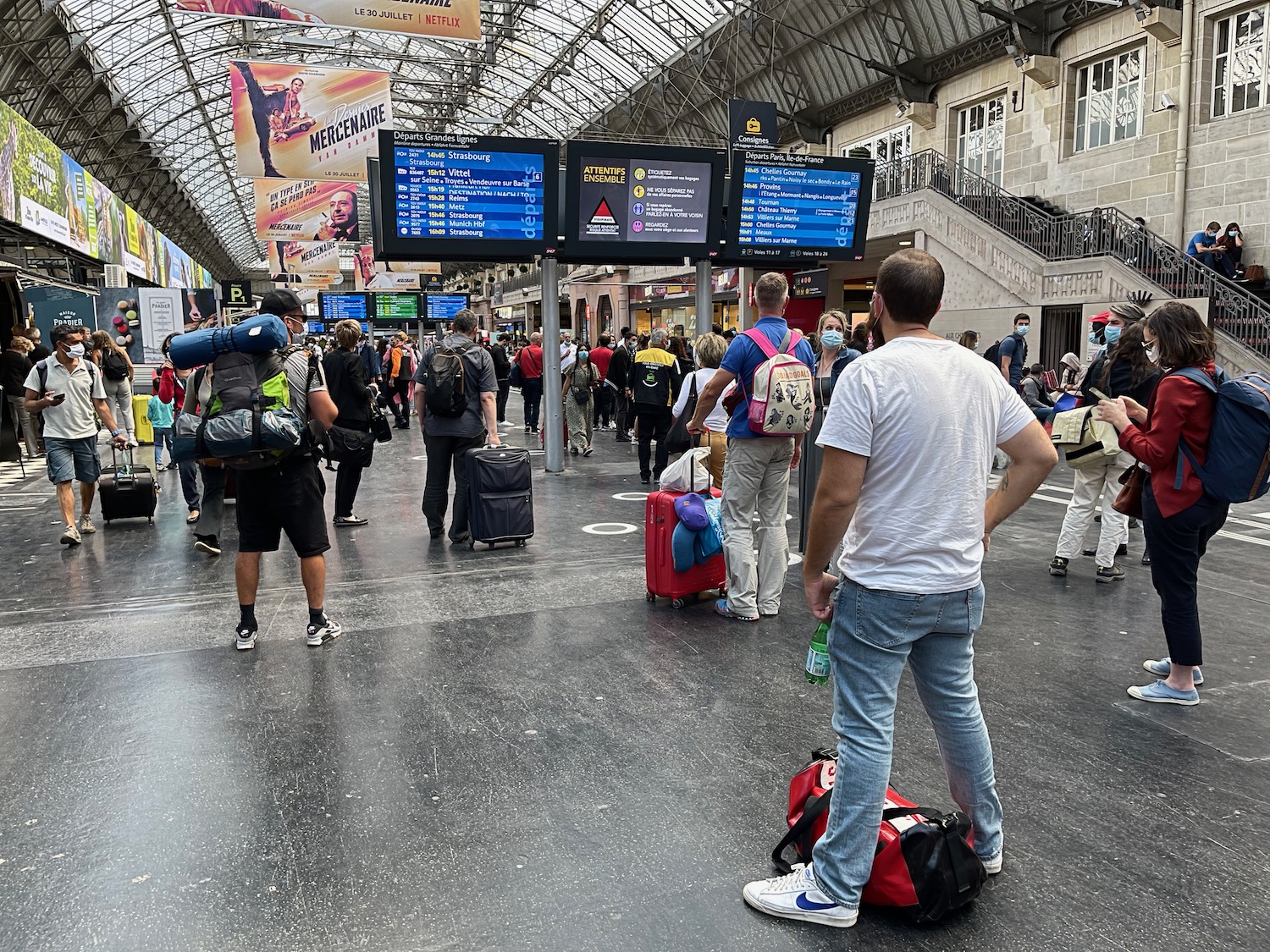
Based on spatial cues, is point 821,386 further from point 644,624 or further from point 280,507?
point 280,507

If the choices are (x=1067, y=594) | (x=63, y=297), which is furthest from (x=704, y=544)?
(x=63, y=297)

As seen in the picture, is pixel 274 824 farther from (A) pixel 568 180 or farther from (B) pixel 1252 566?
(A) pixel 568 180

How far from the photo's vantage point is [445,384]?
7.71 metres

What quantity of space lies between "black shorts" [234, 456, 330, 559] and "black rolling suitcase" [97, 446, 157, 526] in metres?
4.60

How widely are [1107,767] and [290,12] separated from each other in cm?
1339

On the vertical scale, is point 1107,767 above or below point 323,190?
below

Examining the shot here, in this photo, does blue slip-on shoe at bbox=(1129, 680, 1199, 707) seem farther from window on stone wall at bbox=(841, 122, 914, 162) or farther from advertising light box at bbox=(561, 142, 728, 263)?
window on stone wall at bbox=(841, 122, 914, 162)

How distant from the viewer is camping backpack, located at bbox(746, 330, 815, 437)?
5.35 m

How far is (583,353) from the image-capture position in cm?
1509

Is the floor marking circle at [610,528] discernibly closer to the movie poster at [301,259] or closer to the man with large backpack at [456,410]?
the man with large backpack at [456,410]

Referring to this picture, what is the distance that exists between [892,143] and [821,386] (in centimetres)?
2370

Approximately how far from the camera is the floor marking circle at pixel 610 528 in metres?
8.49

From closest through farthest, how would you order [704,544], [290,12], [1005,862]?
[1005,862] → [704,544] → [290,12]

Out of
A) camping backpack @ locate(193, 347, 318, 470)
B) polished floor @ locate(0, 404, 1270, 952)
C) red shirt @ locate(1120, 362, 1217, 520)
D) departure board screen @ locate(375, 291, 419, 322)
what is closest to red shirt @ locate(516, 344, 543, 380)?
polished floor @ locate(0, 404, 1270, 952)
